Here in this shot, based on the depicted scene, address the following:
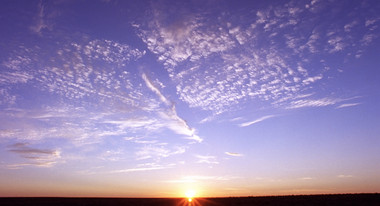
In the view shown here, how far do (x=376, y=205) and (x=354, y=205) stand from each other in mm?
3172

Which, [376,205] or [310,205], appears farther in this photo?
[310,205]

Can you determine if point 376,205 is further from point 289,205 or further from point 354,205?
point 289,205

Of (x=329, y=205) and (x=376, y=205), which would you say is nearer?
(x=376, y=205)

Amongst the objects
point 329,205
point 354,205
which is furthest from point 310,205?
point 354,205

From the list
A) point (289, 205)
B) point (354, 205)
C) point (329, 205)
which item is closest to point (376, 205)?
point (354, 205)

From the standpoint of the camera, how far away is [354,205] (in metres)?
44.7

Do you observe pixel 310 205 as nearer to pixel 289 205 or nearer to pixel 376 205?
pixel 289 205

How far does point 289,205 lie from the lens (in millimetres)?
45531

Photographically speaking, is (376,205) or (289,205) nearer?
(376,205)

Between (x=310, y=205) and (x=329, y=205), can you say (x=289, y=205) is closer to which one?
(x=310, y=205)

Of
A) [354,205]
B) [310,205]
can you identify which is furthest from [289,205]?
[354,205]

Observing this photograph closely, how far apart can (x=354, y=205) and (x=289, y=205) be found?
9585 mm

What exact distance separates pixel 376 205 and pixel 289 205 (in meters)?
11.8

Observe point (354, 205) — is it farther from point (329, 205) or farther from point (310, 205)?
point (310, 205)
